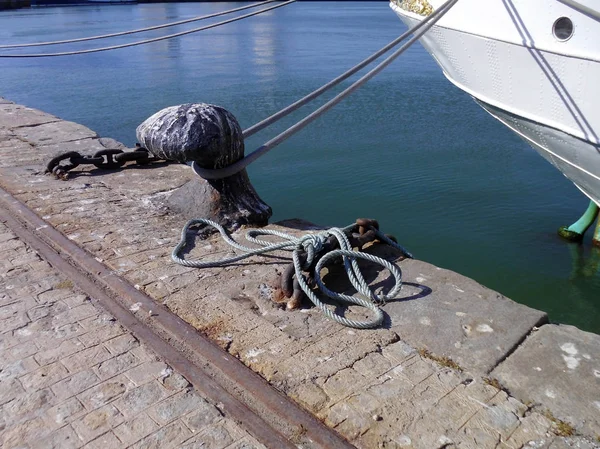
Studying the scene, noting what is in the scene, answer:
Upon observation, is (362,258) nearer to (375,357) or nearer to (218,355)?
(375,357)

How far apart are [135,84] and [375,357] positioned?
42.0ft

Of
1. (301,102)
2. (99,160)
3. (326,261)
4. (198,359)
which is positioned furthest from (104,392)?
(99,160)

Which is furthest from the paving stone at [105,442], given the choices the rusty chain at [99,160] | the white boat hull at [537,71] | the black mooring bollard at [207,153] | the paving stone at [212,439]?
the white boat hull at [537,71]

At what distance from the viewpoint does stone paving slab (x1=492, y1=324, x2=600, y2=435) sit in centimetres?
236

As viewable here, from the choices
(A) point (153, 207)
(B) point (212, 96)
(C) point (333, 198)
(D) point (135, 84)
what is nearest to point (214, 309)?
(A) point (153, 207)

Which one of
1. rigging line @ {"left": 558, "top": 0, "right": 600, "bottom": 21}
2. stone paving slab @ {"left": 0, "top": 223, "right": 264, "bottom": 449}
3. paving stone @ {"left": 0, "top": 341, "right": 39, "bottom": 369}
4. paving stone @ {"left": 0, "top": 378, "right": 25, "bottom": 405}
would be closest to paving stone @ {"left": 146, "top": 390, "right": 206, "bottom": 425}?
stone paving slab @ {"left": 0, "top": 223, "right": 264, "bottom": 449}

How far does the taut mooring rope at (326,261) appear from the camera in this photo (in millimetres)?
2994

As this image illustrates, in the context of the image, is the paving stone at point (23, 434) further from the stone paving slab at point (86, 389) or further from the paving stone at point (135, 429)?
the paving stone at point (135, 429)

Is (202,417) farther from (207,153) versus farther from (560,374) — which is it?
(207,153)

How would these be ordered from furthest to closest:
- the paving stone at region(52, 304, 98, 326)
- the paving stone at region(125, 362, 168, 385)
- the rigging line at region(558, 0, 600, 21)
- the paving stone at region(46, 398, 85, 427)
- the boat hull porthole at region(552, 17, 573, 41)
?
the boat hull porthole at region(552, 17, 573, 41)
the rigging line at region(558, 0, 600, 21)
the paving stone at region(52, 304, 98, 326)
the paving stone at region(125, 362, 168, 385)
the paving stone at region(46, 398, 85, 427)

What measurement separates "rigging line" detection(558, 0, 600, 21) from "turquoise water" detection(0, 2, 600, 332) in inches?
97.5

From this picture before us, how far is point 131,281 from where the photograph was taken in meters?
3.33

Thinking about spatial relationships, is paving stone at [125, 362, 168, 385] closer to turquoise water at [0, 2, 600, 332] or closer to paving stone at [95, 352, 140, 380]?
paving stone at [95, 352, 140, 380]

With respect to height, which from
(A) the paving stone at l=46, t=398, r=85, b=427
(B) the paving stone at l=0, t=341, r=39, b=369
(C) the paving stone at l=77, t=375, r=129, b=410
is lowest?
(B) the paving stone at l=0, t=341, r=39, b=369
